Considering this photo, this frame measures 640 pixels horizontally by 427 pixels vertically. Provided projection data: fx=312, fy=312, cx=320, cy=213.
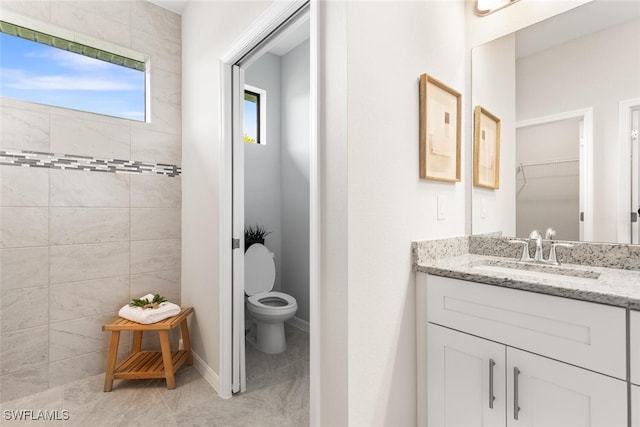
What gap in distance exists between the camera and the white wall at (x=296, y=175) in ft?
9.89

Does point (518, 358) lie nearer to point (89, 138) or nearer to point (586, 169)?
point (586, 169)

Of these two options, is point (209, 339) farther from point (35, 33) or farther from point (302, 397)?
point (35, 33)

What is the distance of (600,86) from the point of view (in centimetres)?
136

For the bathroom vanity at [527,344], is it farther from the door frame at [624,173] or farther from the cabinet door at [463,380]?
the door frame at [624,173]

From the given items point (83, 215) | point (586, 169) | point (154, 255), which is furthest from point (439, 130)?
point (83, 215)

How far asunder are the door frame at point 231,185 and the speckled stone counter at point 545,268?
0.49 metres

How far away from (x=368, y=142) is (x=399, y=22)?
59 cm

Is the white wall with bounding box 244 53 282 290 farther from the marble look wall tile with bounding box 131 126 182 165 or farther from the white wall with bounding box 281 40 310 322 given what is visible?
the marble look wall tile with bounding box 131 126 182 165

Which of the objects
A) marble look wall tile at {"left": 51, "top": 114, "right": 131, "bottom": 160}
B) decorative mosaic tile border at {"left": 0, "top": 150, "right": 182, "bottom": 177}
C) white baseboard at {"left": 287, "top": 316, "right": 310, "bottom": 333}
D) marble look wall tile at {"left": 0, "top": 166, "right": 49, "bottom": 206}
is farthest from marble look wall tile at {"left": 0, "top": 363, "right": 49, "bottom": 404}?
white baseboard at {"left": 287, "top": 316, "right": 310, "bottom": 333}

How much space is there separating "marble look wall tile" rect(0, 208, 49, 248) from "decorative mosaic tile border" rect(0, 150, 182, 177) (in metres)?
0.28

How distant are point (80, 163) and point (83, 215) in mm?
340

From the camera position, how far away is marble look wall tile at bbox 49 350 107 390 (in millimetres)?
1950

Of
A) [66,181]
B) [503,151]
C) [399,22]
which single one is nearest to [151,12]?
[66,181]

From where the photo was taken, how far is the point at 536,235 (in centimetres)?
151
